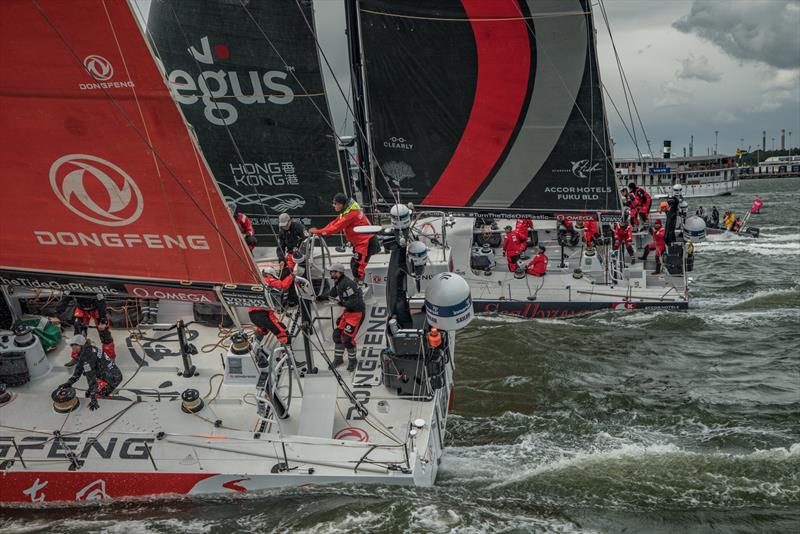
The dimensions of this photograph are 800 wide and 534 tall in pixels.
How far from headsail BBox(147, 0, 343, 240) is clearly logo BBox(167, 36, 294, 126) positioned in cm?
2

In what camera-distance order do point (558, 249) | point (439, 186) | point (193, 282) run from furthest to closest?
1. point (558, 249)
2. point (439, 186)
3. point (193, 282)

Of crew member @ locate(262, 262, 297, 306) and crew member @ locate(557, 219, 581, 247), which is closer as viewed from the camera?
crew member @ locate(262, 262, 297, 306)

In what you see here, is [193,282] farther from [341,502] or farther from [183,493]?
[341,502]

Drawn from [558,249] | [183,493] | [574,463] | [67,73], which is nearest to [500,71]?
[558,249]

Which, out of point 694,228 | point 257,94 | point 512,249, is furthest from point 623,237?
point 257,94

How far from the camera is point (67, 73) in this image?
504cm

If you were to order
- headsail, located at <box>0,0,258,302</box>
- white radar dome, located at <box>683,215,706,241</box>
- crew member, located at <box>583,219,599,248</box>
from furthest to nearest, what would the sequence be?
crew member, located at <box>583,219,599,248</box>, white radar dome, located at <box>683,215,706,241</box>, headsail, located at <box>0,0,258,302</box>

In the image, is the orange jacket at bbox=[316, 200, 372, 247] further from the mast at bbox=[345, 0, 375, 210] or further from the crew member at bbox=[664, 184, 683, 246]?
the crew member at bbox=[664, 184, 683, 246]

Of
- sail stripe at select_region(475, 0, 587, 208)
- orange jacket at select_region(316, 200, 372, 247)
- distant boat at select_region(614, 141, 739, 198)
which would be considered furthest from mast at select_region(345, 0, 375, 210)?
distant boat at select_region(614, 141, 739, 198)

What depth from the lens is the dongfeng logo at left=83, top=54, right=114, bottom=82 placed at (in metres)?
4.96

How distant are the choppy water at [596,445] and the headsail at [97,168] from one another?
2057 mm

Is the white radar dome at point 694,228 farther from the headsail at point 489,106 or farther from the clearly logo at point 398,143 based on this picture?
the clearly logo at point 398,143

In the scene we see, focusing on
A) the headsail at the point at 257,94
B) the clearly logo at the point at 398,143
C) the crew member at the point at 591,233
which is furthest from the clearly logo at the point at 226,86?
the crew member at the point at 591,233

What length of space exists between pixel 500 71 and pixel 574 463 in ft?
25.4
